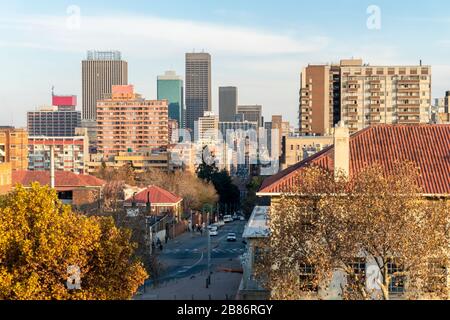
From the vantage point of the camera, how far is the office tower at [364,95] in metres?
137

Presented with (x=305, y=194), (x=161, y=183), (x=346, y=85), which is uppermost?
(x=346, y=85)

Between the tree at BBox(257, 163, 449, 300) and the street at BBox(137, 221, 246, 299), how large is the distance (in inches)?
767

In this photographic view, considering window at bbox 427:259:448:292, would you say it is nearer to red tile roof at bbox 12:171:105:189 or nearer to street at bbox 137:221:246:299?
street at bbox 137:221:246:299

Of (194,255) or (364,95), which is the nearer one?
(194,255)

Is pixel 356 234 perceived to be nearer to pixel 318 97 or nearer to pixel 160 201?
pixel 160 201

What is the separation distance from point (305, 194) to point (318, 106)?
391ft

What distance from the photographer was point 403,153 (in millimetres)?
31000

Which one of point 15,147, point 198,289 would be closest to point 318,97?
point 15,147

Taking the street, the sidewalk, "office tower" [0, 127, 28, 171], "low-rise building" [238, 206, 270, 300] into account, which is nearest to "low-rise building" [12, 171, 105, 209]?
the street

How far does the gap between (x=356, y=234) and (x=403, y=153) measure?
1077cm

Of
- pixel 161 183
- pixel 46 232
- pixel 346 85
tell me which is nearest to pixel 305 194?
pixel 46 232

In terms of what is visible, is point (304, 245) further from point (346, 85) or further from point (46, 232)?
point (346, 85)

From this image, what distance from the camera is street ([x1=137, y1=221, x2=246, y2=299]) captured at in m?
45.4
